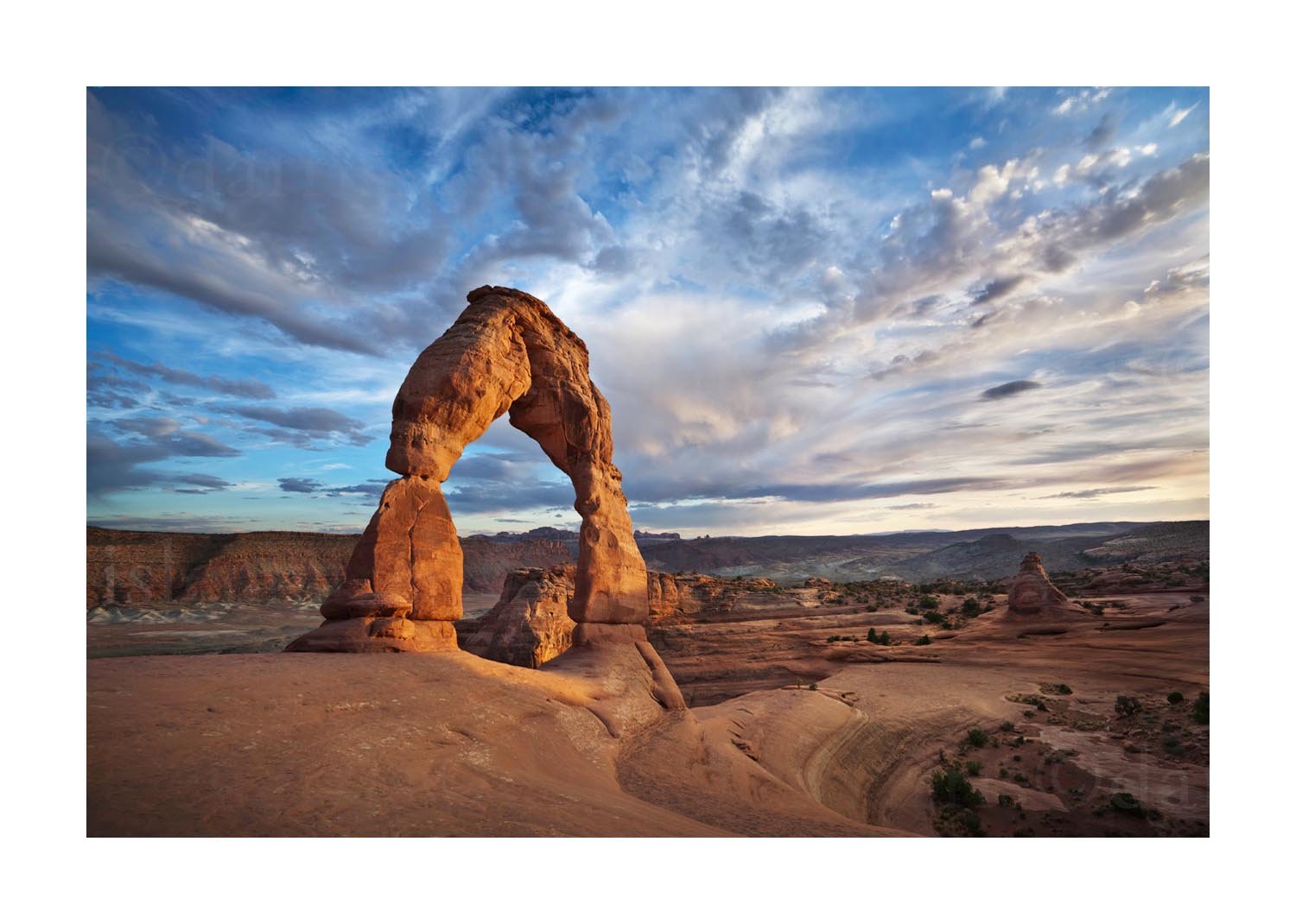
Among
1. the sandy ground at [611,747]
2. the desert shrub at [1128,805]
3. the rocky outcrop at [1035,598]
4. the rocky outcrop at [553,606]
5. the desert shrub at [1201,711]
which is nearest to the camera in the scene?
the sandy ground at [611,747]

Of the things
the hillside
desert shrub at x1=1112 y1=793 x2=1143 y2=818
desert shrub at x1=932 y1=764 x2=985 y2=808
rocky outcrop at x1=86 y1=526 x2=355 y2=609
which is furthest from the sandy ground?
rocky outcrop at x1=86 y1=526 x2=355 y2=609

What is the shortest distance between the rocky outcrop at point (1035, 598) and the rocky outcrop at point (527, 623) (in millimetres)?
18103

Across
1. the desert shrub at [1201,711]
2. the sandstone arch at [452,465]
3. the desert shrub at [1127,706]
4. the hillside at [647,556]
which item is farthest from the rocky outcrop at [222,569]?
the desert shrub at [1201,711]

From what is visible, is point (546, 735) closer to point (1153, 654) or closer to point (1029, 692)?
point (1029, 692)

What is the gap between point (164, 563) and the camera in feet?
167

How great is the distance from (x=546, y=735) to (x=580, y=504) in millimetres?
7235

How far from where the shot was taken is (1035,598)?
2591 cm

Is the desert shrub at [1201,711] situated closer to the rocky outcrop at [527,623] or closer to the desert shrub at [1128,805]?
the desert shrub at [1128,805]

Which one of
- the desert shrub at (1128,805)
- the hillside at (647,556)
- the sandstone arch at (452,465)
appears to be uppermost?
the sandstone arch at (452,465)

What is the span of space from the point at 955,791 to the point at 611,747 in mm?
7074

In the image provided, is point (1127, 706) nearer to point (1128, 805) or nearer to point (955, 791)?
point (1128, 805)

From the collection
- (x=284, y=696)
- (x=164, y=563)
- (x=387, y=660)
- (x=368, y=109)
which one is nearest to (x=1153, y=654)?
(x=387, y=660)

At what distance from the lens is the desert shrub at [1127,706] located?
15.6 metres

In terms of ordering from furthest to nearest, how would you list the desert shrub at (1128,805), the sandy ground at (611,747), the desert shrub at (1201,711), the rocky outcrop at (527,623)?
the rocky outcrop at (527,623) < the desert shrub at (1201,711) < the desert shrub at (1128,805) < the sandy ground at (611,747)
